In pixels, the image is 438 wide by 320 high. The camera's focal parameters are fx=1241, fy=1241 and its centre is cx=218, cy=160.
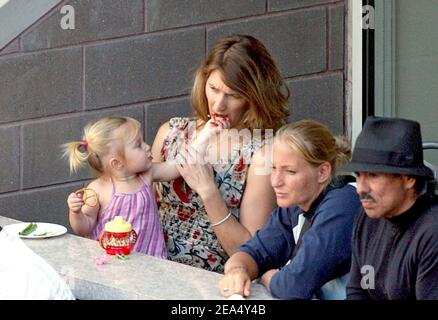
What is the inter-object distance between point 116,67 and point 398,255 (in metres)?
2.71

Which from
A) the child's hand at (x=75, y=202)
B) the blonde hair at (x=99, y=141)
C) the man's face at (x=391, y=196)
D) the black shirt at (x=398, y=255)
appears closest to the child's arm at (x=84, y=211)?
the child's hand at (x=75, y=202)

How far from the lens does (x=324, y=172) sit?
4.49m

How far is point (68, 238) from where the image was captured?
515cm

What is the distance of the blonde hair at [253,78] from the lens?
17.0 feet

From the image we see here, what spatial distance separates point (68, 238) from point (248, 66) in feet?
3.41

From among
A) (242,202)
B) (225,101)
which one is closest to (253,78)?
(225,101)

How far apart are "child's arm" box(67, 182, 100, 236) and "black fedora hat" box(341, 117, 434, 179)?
1.48 metres

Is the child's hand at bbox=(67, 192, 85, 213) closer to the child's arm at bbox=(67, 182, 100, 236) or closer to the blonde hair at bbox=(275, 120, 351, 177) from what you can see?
the child's arm at bbox=(67, 182, 100, 236)

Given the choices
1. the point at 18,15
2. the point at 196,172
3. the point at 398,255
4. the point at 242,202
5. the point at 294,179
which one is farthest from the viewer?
the point at 18,15

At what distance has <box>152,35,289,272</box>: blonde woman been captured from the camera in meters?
5.16

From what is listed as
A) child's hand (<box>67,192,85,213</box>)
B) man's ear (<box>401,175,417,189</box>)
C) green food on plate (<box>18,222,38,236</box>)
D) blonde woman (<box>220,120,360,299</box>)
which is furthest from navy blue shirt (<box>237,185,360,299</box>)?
green food on plate (<box>18,222,38,236</box>)

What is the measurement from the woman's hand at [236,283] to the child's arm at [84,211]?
41.7 inches

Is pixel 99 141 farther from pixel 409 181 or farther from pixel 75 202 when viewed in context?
pixel 409 181
